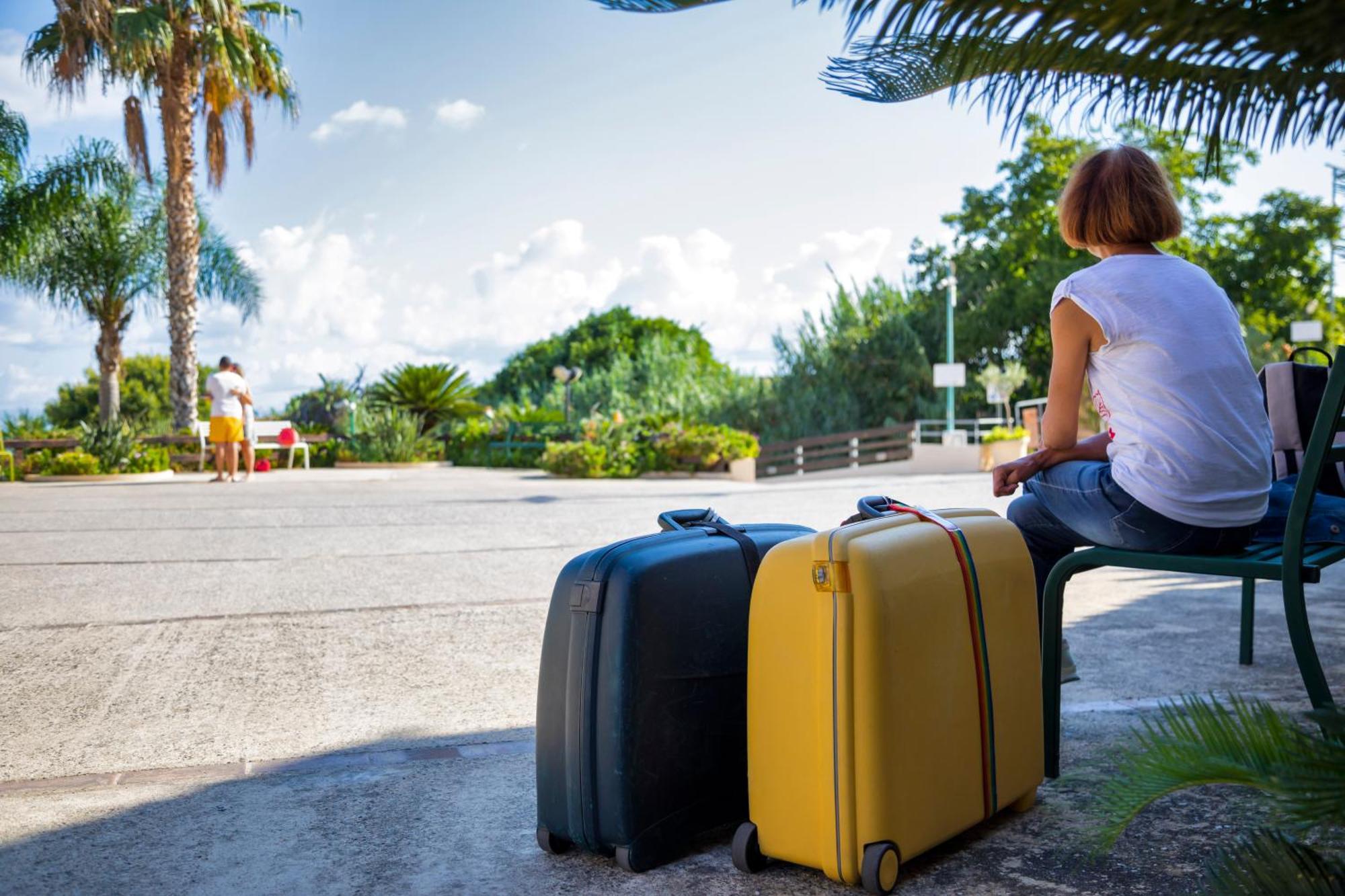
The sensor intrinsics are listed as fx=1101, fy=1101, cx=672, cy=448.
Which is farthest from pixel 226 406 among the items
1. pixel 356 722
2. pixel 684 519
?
pixel 684 519

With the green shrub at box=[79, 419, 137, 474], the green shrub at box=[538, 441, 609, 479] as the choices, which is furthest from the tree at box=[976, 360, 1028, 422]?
the green shrub at box=[79, 419, 137, 474]

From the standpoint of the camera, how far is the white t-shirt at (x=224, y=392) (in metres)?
14.6

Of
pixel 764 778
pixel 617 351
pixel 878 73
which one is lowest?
pixel 764 778

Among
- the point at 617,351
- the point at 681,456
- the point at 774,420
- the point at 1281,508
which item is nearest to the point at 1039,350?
the point at 774,420

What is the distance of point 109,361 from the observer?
2545 centimetres

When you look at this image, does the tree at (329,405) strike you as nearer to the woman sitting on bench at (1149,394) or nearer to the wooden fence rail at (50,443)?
the wooden fence rail at (50,443)

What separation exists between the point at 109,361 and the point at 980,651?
88.9 ft

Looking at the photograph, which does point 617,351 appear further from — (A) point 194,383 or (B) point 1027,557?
(B) point 1027,557

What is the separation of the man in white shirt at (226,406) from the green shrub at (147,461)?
8.96 ft

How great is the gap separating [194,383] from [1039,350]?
26.6m

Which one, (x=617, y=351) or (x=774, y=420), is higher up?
(x=617, y=351)

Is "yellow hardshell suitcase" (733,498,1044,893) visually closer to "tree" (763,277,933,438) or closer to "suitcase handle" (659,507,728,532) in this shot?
"suitcase handle" (659,507,728,532)

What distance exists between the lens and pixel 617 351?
63219 millimetres

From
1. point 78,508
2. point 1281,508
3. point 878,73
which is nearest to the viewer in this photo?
point 878,73
